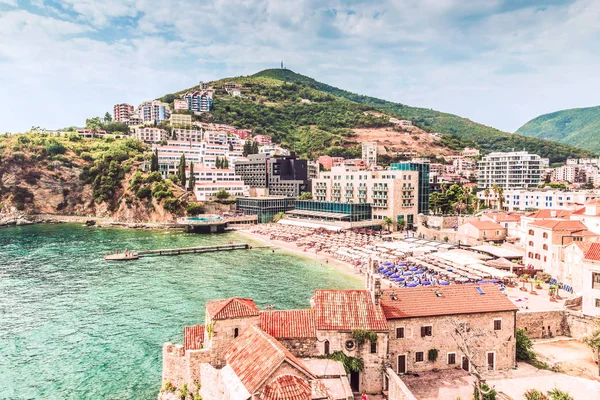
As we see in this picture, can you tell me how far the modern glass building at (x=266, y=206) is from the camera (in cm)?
11638

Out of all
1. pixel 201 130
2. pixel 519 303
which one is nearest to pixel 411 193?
pixel 519 303

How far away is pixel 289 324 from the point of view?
913 inches

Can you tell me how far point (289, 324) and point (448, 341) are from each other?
1068cm

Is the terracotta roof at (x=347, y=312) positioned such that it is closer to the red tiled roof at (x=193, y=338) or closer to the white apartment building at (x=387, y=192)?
the red tiled roof at (x=193, y=338)

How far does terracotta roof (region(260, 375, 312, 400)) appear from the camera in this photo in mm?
15664

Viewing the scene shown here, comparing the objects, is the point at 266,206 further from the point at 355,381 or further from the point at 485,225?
the point at 355,381

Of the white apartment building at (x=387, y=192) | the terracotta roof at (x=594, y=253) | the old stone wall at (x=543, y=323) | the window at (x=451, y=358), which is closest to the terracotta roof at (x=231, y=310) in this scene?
the window at (x=451, y=358)

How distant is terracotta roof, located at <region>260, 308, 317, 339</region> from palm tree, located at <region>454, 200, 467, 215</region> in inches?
3399

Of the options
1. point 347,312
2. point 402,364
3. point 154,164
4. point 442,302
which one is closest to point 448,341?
point 442,302

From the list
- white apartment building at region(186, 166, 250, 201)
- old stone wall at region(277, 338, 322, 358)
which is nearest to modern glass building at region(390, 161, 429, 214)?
white apartment building at region(186, 166, 250, 201)

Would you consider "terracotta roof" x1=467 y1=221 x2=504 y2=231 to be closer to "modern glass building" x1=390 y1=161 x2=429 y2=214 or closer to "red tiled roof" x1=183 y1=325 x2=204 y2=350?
"modern glass building" x1=390 y1=161 x2=429 y2=214

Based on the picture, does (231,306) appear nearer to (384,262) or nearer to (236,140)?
(384,262)

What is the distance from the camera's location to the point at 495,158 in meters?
148

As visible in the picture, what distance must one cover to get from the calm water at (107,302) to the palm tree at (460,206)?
5183cm
